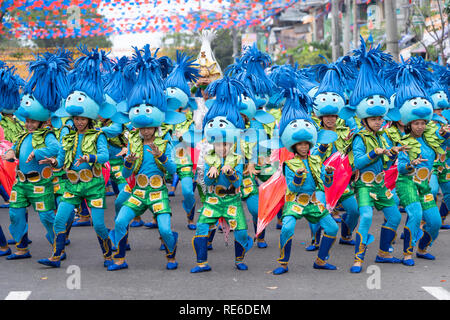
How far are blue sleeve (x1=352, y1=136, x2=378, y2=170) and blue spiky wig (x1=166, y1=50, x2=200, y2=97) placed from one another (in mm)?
3408

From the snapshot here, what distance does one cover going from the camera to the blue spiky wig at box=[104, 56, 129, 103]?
9906mm

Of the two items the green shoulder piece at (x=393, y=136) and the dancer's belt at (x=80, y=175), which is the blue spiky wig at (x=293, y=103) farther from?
the dancer's belt at (x=80, y=175)

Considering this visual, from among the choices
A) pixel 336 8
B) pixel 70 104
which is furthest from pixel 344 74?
pixel 336 8

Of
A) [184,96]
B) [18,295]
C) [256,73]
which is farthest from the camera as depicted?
[256,73]

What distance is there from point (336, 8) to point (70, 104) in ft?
62.9

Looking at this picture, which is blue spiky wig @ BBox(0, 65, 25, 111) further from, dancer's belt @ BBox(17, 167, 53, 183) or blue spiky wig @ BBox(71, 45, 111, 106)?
blue spiky wig @ BBox(71, 45, 111, 106)

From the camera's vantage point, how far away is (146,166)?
7.93 m

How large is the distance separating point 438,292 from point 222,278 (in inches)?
85.8

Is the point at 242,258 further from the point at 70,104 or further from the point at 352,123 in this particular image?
the point at 352,123

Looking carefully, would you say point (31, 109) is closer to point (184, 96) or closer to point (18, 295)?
point (18, 295)

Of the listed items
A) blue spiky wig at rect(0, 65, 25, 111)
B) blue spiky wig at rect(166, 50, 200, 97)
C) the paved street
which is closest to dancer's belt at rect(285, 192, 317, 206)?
the paved street

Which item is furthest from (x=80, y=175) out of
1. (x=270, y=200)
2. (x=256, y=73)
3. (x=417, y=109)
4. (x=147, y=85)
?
(x=256, y=73)

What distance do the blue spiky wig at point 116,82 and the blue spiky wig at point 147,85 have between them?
1573mm
